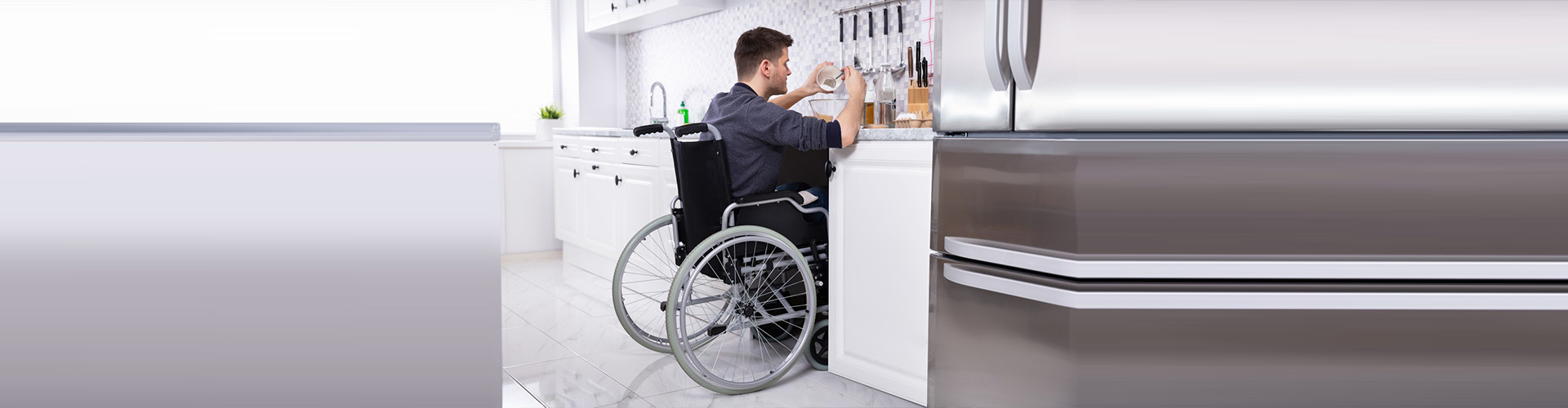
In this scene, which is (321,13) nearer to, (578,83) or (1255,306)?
(578,83)

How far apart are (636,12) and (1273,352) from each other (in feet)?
12.1

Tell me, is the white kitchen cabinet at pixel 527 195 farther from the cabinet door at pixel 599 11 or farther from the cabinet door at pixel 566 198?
the cabinet door at pixel 599 11

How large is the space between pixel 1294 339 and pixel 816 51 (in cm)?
270

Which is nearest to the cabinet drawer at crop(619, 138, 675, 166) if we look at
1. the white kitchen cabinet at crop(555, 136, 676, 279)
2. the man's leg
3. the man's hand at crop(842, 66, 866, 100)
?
the white kitchen cabinet at crop(555, 136, 676, 279)

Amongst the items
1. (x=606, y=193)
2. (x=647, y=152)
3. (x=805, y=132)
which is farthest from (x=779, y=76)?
(x=606, y=193)

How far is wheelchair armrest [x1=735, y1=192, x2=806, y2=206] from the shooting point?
2.31m

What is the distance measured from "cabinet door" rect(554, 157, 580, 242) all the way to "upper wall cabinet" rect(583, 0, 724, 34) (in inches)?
30.2

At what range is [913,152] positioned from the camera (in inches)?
80.4

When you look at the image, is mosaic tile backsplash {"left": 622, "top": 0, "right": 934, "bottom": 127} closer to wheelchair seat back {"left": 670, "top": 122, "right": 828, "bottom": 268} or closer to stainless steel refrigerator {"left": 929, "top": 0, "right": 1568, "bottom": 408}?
wheelchair seat back {"left": 670, "top": 122, "right": 828, "bottom": 268}

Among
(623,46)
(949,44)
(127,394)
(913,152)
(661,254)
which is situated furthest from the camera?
(623,46)

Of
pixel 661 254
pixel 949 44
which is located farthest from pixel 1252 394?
pixel 661 254

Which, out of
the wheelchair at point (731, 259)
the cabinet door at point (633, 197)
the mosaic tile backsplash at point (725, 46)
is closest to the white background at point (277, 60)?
the mosaic tile backsplash at point (725, 46)

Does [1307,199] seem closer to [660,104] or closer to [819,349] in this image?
[819,349]

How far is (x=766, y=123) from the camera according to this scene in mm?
2316
